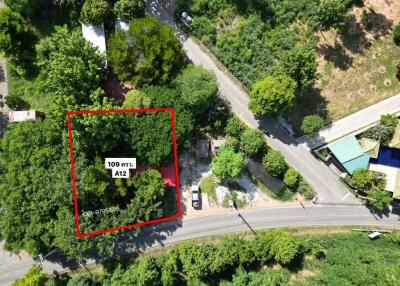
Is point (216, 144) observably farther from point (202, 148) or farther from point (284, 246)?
point (284, 246)

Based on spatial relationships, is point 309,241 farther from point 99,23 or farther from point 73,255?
point 99,23

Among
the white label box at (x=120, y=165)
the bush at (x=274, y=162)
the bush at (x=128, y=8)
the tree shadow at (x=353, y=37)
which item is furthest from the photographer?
the tree shadow at (x=353, y=37)

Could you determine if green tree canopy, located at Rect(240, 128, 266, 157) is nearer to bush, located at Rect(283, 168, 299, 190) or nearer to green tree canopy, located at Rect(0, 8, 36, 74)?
bush, located at Rect(283, 168, 299, 190)

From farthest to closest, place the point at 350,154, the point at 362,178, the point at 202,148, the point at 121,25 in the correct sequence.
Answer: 1. the point at 202,148
2. the point at 350,154
3. the point at 121,25
4. the point at 362,178

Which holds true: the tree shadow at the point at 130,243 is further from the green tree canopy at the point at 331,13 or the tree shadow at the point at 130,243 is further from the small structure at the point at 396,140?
the green tree canopy at the point at 331,13

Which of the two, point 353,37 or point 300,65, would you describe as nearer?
point 300,65

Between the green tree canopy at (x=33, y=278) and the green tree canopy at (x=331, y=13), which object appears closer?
the green tree canopy at (x=33, y=278)

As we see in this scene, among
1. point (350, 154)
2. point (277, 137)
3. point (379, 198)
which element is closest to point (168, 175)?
point (277, 137)

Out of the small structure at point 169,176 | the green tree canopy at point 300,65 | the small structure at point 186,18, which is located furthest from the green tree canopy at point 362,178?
the small structure at point 186,18
